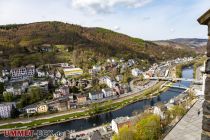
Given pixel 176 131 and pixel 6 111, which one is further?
pixel 6 111

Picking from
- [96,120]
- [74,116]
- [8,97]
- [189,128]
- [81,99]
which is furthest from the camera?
[8,97]

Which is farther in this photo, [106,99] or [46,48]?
[46,48]

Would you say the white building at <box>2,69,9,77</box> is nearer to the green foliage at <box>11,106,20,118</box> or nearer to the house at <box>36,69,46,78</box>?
the house at <box>36,69,46,78</box>

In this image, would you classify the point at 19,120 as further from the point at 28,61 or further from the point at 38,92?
the point at 28,61

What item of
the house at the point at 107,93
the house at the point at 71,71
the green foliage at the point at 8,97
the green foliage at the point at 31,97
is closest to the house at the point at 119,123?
the house at the point at 107,93

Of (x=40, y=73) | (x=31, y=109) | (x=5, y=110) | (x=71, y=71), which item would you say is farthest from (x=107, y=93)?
(x=40, y=73)

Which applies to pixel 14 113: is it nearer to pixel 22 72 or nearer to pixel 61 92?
pixel 61 92

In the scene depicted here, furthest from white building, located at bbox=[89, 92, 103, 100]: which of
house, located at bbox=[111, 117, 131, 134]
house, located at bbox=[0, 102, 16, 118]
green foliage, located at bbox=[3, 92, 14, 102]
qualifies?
house, located at bbox=[111, 117, 131, 134]

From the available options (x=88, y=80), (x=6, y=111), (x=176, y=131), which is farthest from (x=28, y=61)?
(x=176, y=131)
